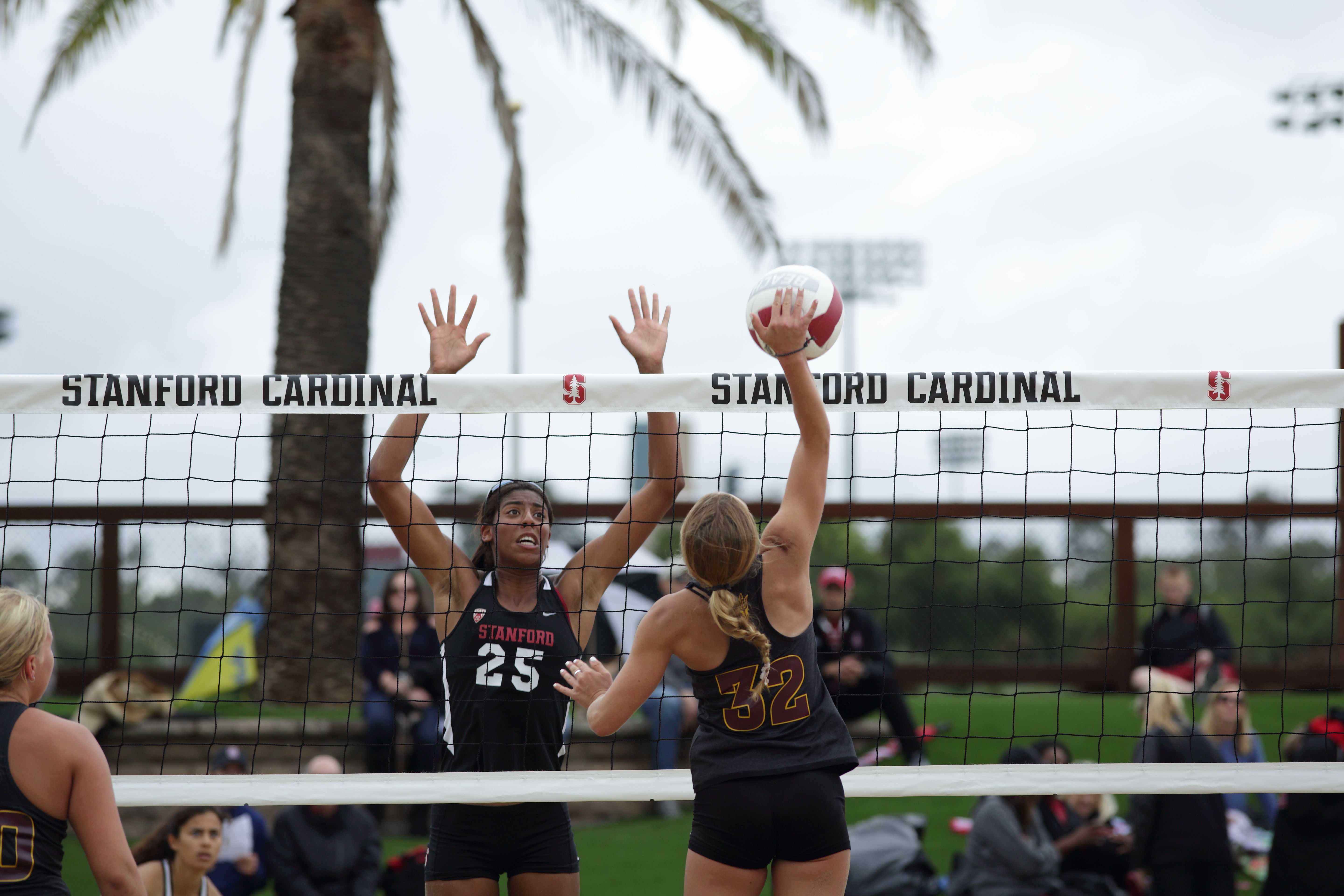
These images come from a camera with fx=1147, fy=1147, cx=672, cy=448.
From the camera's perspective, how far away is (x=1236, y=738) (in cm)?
618

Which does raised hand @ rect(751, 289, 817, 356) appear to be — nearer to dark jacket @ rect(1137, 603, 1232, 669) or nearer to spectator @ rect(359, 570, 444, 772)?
spectator @ rect(359, 570, 444, 772)

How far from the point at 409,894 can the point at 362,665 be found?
82.5 inches

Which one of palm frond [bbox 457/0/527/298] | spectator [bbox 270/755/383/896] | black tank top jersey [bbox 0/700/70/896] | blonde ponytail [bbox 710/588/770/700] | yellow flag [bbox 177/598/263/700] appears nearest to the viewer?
black tank top jersey [bbox 0/700/70/896]

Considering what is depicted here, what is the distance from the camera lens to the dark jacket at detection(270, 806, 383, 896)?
6.59 m

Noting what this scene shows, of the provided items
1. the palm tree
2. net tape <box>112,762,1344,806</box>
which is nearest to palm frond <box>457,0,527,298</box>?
the palm tree

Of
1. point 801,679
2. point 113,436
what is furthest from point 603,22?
point 801,679

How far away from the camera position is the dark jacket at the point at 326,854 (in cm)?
659

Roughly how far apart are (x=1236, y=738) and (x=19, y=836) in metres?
5.74

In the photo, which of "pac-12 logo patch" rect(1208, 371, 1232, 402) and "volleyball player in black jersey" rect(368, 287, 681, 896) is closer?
"volleyball player in black jersey" rect(368, 287, 681, 896)

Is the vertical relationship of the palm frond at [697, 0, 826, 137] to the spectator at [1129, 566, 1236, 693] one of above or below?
above

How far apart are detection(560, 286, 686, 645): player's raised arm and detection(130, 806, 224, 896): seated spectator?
2.83 metres

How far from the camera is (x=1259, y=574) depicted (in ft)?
55.6

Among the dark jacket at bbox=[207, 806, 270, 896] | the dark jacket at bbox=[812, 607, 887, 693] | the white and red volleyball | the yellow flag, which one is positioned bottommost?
the dark jacket at bbox=[207, 806, 270, 896]

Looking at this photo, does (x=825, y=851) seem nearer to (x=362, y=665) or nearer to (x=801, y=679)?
(x=801, y=679)
